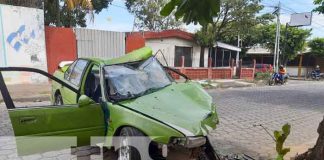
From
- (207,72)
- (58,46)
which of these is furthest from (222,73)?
(58,46)

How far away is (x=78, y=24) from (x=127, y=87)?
21426 mm

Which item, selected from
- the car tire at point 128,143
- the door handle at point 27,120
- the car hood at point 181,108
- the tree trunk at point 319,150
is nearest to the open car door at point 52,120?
the door handle at point 27,120

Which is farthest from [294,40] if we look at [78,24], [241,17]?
[78,24]

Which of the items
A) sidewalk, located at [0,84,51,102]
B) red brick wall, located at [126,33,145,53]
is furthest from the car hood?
red brick wall, located at [126,33,145,53]

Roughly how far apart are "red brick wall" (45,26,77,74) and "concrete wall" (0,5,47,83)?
40 centimetres

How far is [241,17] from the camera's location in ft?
80.7

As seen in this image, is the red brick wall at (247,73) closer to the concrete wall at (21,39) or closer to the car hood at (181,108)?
the concrete wall at (21,39)

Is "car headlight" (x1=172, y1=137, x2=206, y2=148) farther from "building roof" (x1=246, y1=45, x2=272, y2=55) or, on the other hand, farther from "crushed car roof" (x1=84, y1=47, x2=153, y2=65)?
"building roof" (x1=246, y1=45, x2=272, y2=55)

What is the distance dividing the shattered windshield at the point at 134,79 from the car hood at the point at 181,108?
18cm

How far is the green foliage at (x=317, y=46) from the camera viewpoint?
3288 cm

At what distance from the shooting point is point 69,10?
701 inches

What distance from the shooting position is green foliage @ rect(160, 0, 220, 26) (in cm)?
372

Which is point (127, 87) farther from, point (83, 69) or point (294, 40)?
point (294, 40)

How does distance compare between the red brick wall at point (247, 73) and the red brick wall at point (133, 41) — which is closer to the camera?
the red brick wall at point (133, 41)
